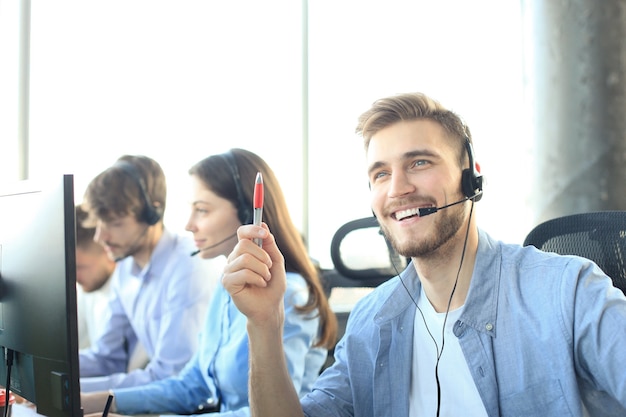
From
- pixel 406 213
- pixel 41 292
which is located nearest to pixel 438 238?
pixel 406 213

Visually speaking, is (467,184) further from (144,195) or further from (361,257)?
(144,195)

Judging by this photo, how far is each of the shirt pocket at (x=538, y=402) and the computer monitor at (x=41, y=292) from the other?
2.40ft

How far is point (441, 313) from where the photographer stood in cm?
136

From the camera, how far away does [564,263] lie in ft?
3.92

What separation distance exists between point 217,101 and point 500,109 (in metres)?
1.56

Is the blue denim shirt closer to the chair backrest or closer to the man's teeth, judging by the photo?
the man's teeth

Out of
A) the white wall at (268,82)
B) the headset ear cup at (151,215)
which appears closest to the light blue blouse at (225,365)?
the headset ear cup at (151,215)

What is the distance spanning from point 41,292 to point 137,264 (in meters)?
1.71

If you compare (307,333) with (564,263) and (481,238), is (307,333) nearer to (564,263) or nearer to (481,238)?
(481,238)

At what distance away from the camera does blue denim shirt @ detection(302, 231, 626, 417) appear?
1108 millimetres

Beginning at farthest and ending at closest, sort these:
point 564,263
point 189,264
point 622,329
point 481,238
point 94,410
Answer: point 189,264 < point 94,410 < point 481,238 < point 564,263 < point 622,329

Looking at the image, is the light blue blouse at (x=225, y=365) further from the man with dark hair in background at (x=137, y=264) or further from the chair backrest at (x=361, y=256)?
the man with dark hair in background at (x=137, y=264)

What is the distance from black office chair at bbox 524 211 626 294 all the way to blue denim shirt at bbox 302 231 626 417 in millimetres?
85

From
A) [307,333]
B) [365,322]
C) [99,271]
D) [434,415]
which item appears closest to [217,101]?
[99,271]
